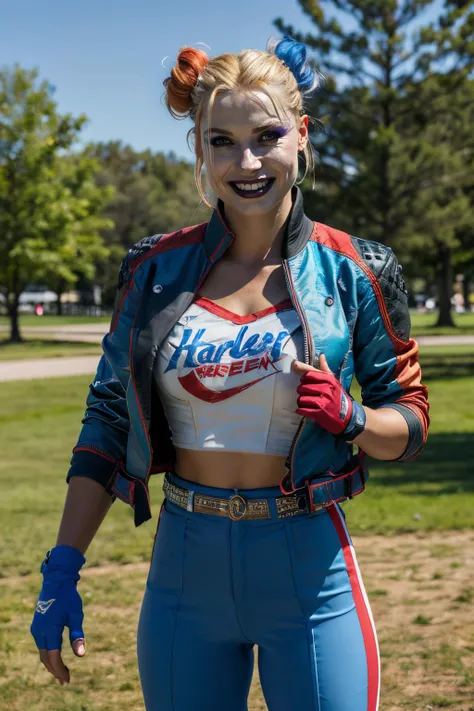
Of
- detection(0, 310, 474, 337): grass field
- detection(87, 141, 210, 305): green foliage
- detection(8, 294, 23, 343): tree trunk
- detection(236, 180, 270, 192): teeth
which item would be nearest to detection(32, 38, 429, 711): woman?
Result: detection(236, 180, 270, 192): teeth

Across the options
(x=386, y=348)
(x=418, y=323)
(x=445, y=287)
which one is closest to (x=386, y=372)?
(x=386, y=348)

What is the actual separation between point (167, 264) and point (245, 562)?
0.76m

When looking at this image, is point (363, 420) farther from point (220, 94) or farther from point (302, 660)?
point (220, 94)

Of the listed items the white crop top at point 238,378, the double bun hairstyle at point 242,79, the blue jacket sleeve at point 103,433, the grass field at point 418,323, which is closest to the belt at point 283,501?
the white crop top at point 238,378

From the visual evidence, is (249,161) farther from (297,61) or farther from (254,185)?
(297,61)

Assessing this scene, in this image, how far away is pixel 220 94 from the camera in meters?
2.41

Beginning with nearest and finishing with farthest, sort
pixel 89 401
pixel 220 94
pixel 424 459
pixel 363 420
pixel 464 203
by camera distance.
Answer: pixel 363 420 < pixel 220 94 < pixel 89 401 < pixel 424 459 < pixel 464 203

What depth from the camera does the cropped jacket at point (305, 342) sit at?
7.63 ft

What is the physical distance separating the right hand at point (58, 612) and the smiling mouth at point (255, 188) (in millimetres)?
978

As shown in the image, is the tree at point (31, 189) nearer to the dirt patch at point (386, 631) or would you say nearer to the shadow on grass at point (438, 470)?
the shadow on grass at point (438, 470)

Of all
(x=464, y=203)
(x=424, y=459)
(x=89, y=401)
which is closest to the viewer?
(x=89, y=401)

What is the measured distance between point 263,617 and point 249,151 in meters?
1.11

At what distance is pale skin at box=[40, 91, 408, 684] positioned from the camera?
234 cm

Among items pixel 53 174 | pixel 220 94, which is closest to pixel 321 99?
pixel 53 174
